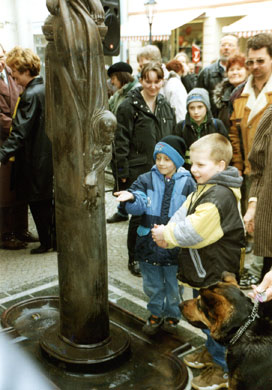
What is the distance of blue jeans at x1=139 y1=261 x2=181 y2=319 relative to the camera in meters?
3.94

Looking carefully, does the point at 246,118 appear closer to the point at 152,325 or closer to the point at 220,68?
the point at 220,68

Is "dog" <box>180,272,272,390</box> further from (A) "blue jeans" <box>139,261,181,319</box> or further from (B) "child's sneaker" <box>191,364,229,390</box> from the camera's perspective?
(A) "blue jeans" <box>139,261,181,319</box>

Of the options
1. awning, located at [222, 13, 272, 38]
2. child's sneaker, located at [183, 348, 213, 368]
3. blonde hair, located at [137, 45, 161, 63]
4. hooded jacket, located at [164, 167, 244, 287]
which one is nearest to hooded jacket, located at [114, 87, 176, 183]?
blonde hair, located at [137, 45, 161, 63]

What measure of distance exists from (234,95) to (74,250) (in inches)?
121

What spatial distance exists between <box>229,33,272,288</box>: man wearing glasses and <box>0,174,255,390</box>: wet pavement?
2.61 feet

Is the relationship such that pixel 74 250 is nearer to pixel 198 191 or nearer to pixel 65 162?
pixel 65 162

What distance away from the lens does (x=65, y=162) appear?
3.29 meters

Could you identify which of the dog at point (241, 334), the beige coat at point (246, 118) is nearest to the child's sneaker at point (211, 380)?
the dog at point (241, 334)

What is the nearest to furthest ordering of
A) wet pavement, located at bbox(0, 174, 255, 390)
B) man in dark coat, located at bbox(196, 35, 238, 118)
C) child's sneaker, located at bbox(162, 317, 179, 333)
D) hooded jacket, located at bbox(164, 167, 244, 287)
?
hooded jacket, located at bbox(164, 167, 244, 287) → child's sneaker, located at bbox(162, 317, 179, 333) → wet pavement, located at bbox(0, 174, 255, 390) → man in dark coat, located at bbox(196, 35, 238, 118)

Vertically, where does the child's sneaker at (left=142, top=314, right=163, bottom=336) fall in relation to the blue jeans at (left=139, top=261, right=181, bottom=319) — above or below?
below

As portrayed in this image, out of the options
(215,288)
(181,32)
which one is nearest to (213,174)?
(215,288)

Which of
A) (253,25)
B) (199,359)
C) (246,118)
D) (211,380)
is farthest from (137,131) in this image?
(253,25)

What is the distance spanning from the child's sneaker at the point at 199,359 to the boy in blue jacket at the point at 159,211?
404mm

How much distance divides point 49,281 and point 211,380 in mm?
2161
